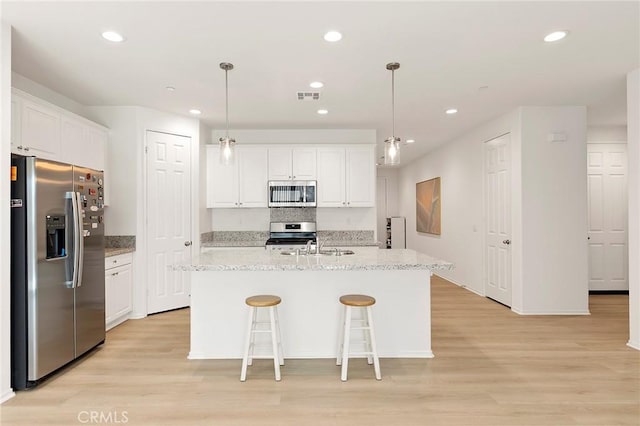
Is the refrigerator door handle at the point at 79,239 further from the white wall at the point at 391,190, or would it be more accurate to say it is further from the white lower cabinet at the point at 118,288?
the white wall at the point at 391,190

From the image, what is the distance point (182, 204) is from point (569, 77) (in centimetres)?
470

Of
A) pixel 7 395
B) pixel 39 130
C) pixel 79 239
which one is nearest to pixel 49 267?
pixel 79 239

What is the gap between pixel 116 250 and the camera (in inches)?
159

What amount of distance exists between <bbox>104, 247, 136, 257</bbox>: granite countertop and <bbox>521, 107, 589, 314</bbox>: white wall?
480 cm

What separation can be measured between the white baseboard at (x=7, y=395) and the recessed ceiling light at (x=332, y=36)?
11.0ft

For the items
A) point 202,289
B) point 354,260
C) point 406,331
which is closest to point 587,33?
point 354,260

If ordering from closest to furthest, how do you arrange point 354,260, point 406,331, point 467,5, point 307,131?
point 467,5, point 354,260, point 406,331, point 307,131

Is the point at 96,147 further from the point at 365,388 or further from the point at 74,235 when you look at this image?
the point at 365,388

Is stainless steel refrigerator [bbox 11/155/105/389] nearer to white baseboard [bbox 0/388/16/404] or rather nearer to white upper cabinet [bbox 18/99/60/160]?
white baseboard [bbox 0/388/16/404]

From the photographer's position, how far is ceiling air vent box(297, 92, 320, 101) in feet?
12.9

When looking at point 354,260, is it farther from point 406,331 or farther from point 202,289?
point 202,289

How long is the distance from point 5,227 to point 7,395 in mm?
1146

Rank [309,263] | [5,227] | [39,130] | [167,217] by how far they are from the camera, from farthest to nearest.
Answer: [167,217] → [39,130] → [309,263] → [5,227]

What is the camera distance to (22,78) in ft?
11.3
